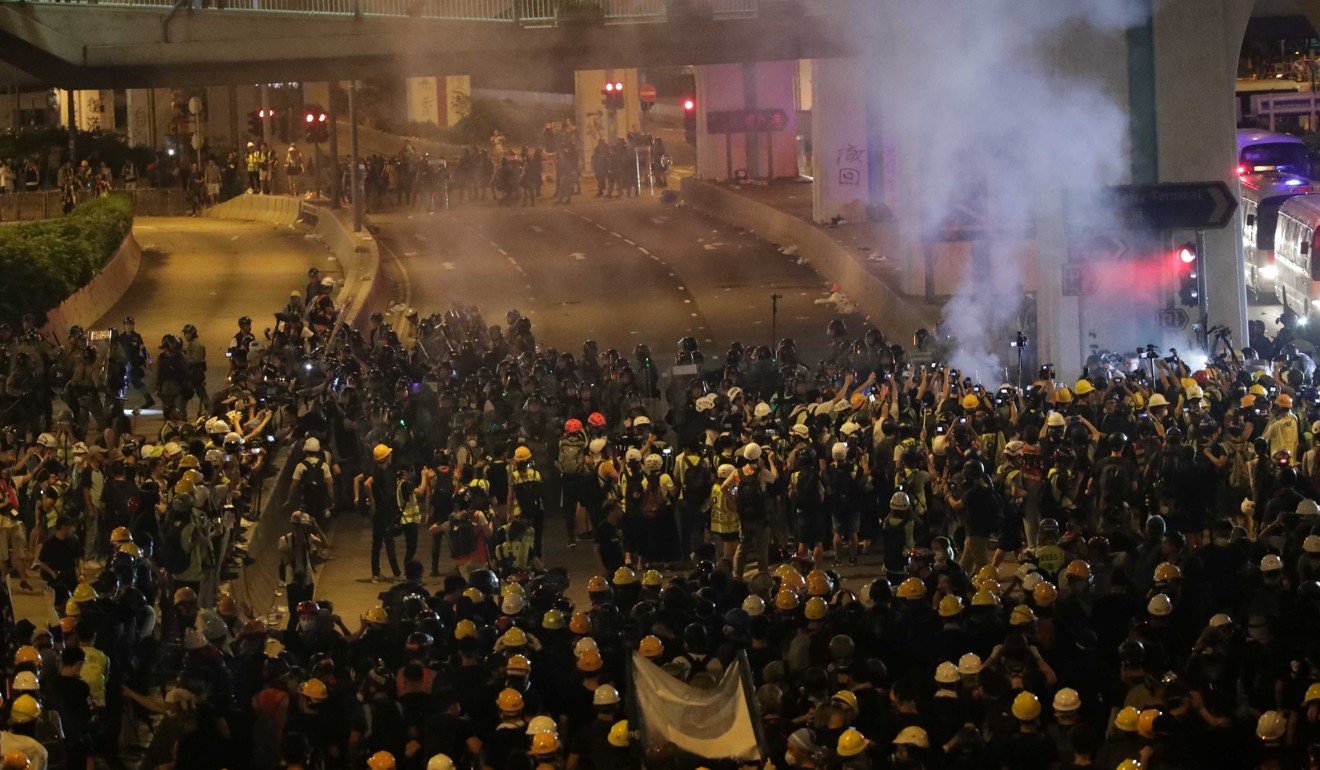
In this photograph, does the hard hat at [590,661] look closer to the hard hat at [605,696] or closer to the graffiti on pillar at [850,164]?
the hard hat at [605,696]

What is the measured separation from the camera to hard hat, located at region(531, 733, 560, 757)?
851 centimetres

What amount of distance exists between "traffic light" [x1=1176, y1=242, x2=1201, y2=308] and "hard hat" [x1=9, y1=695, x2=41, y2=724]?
1349cm

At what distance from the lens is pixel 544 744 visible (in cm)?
852

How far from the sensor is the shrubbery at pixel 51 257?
78.6ft

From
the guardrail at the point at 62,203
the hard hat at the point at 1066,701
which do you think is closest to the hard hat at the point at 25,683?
the hard hat at the point at 1066,701

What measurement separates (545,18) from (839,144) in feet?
24.1

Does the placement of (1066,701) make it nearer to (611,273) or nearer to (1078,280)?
(1078,280)

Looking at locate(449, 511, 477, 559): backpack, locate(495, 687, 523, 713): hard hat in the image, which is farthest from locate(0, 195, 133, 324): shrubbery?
locate(495, 687, 523, 713): hard hat

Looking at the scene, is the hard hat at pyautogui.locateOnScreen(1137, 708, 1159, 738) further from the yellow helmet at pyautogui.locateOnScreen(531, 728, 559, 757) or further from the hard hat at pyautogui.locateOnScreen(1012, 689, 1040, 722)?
the yellow helmet at pyautogui.locateOnScreen(531, 728, 559, 757)

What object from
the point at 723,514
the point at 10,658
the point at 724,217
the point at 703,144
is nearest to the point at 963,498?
the point at 723,514

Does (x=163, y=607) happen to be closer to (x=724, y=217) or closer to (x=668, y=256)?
(x=668, y=256)

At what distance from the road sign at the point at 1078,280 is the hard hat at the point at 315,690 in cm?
1179

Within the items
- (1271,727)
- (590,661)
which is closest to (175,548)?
(590,661)

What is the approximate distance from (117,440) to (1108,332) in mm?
9678
